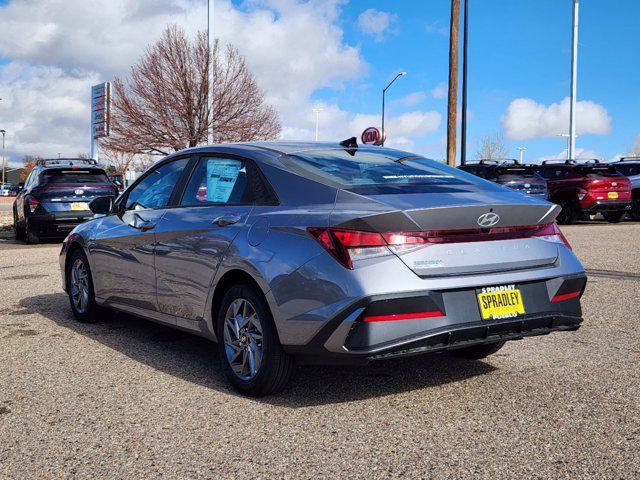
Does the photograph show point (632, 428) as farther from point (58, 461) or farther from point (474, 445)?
point (58, 461)

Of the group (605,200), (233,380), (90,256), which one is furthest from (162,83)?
(233,380)

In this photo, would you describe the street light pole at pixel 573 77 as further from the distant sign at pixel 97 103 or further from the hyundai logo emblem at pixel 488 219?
the hyundai logo emblem at pixel 488 219

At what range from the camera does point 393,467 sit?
3.20m

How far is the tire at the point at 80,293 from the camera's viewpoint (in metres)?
6.55

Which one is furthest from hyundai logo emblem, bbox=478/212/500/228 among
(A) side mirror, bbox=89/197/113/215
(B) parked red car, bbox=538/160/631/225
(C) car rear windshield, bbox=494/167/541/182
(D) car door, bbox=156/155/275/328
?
(B) parked red car, bbox=538/160/631/225

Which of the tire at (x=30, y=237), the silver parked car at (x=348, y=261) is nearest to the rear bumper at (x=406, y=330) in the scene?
the silver parked car at (x=348, y=261)

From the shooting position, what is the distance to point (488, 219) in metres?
3.93

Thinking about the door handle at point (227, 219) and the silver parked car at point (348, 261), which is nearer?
the silver parked car at point (348, 261)

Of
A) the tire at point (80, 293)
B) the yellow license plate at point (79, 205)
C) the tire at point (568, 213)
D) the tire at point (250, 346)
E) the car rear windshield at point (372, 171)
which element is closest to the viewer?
the tire at point (250, 346)

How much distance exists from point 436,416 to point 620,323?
3178 millimetres

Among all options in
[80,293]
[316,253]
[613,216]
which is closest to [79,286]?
[80,293]

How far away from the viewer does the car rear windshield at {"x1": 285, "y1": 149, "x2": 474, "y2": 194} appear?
165 inches

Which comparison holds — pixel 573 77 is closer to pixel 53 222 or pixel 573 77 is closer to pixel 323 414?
pixel 53 222

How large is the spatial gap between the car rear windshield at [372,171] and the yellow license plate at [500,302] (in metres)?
0.71
